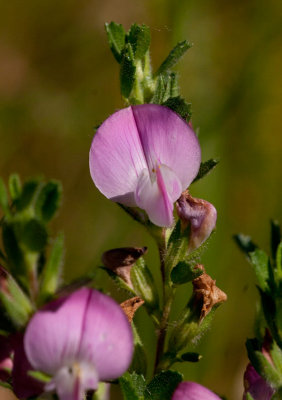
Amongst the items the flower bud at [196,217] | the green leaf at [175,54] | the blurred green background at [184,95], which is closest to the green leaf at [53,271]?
the flower bud at [196,217]

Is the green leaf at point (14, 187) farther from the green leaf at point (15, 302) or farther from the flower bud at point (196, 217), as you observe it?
the flower bud at point (196, 217)

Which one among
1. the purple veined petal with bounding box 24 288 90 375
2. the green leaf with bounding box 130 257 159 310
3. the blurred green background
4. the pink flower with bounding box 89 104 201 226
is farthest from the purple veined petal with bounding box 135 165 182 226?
the blurred green background

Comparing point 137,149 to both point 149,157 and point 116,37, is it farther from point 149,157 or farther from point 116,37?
point 116,37

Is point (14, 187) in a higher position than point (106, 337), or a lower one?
higher

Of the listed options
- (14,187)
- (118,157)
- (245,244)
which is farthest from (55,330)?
(245,244)

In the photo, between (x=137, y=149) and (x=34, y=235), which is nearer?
(x=34, y=235)

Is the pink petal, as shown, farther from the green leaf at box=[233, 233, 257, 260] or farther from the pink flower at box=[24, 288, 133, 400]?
the green leaf at box=[233, 233, 257, 260]

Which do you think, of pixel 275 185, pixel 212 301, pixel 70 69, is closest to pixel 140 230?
pixel 275 185
